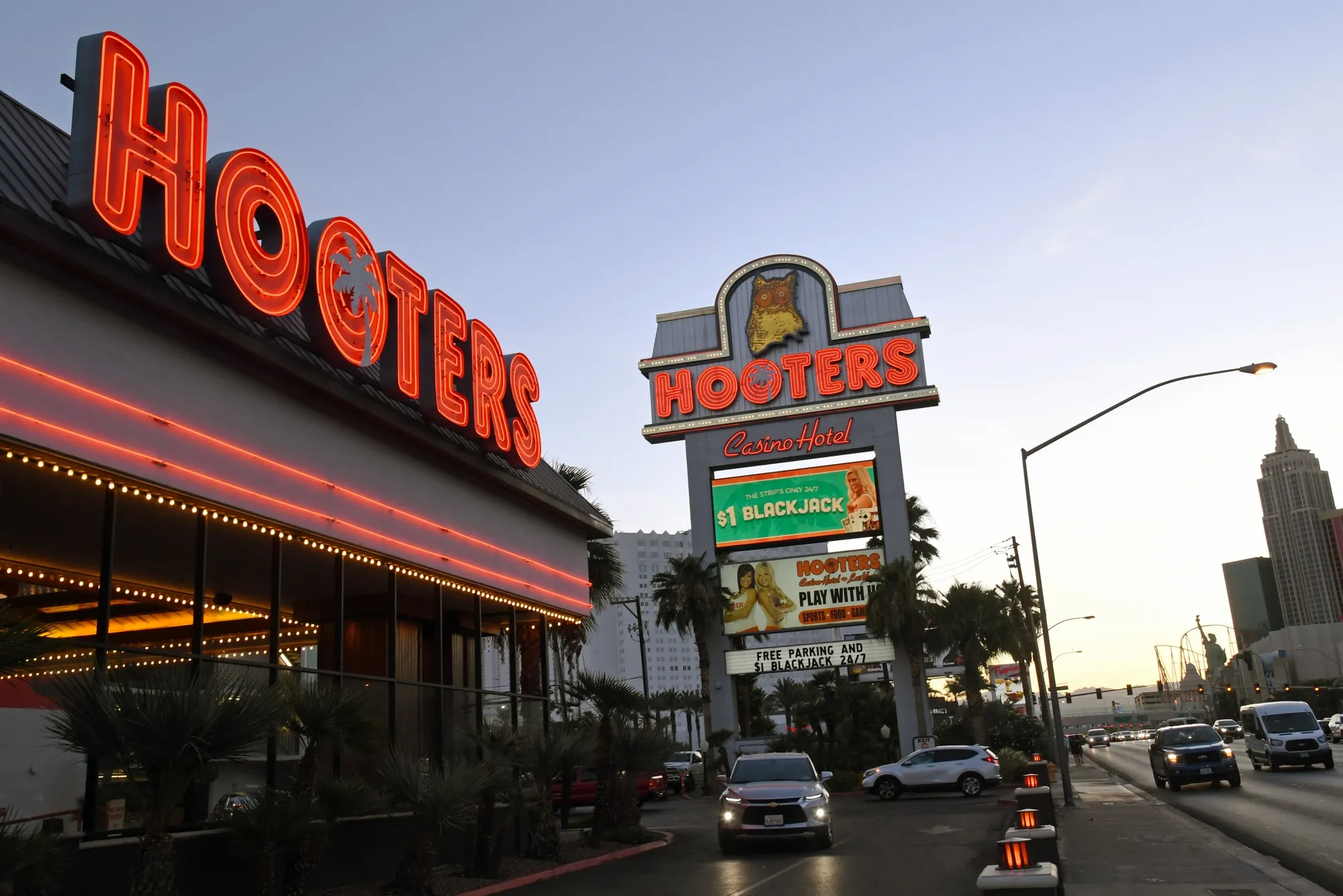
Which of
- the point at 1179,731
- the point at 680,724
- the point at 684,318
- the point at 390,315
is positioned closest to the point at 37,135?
the point at 390,315

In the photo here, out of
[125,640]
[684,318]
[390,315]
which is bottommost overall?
[125,640]

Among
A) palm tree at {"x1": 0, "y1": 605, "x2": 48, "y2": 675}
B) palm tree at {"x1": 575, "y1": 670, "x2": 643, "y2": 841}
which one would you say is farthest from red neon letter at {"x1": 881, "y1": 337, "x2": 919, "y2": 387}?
palm tree at {"x1": 0, "y1": 605, "x2": 48, "y2": 675}

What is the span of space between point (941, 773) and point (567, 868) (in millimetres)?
19329

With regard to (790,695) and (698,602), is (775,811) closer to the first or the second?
(698,602)

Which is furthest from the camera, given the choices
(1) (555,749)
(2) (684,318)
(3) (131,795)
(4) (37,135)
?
(2) (684,318)

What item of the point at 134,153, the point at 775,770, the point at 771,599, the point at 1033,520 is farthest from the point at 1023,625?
the point at 134,153

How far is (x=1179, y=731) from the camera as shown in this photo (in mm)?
32031

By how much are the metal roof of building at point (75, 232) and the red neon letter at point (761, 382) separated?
36110 mm

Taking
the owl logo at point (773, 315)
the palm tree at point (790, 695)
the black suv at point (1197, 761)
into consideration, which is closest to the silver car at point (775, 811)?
the black suv at point (1197, 761)

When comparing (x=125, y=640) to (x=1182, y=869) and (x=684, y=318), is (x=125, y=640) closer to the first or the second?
(x=1182, y=869)

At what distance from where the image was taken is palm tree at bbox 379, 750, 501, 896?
1403 cm

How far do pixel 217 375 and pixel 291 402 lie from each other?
1.66 m

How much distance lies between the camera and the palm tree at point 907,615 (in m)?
47.4

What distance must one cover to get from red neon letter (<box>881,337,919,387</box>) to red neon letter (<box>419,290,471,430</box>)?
34208 mm
